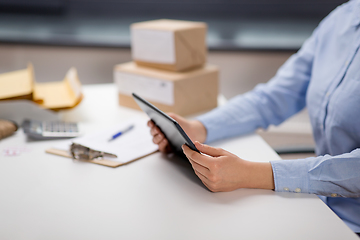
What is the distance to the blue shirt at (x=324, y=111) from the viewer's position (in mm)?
754

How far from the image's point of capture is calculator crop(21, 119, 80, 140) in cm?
103

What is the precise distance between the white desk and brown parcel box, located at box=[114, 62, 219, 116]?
0.35 metres

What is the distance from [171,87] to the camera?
120cm

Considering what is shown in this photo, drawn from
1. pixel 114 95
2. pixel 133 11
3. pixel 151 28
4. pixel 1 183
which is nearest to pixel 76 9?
pixel 133 11

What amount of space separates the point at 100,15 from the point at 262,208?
1694mm

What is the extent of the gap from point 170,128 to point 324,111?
430 mm

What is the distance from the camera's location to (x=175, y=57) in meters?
1.23

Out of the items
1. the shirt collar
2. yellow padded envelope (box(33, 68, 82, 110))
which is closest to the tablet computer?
yellow padded envelope (box(33, 68, 82, 110))

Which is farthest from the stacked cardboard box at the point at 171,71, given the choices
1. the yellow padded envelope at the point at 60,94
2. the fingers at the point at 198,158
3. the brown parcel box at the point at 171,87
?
the fingers at the point at 198,158

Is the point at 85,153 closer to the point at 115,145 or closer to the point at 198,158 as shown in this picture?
the point at 115,145

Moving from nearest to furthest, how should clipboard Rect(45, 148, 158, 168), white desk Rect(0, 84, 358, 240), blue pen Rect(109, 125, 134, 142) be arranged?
1. white desk Rect(0, 84, 358, 240)
2. clipboard Rect(45, 148, 158, 168)
3. blue pen Rect(109, 125, 134, 142)

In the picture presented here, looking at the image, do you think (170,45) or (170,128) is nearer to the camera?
(170,128)

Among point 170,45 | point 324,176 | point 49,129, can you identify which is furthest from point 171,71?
point 324,176

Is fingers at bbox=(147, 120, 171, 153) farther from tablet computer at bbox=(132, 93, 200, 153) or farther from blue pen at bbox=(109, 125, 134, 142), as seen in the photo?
blue pen at bbox=(109, 125, 134, 142)
